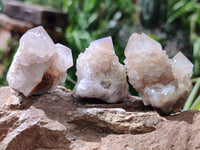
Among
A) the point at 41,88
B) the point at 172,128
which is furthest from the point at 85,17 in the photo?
the point at 172,128

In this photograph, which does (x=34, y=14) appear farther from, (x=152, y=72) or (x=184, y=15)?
(x=152, y=72)

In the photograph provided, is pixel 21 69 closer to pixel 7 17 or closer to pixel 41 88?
pixel 41 88

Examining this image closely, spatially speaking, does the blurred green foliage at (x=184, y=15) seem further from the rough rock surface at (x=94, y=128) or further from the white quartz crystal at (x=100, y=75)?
the rough rock surface at (x=94, y=128)

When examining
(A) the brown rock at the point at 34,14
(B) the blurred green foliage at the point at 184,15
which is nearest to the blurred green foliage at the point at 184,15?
(B) the blurred green foliage at the point at 184,15

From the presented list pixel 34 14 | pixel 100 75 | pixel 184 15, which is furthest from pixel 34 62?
pixel 184 15

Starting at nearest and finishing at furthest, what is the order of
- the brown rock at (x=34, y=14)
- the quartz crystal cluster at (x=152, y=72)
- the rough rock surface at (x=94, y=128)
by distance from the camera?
the rough rock surface at (x=94, y=128) → the quartz crystal cluster at (x=152, y=72) → the brown rock at (x=34, y=14)

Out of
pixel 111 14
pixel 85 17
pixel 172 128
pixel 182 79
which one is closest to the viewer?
pixel 172 128

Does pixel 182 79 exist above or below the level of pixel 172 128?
above
